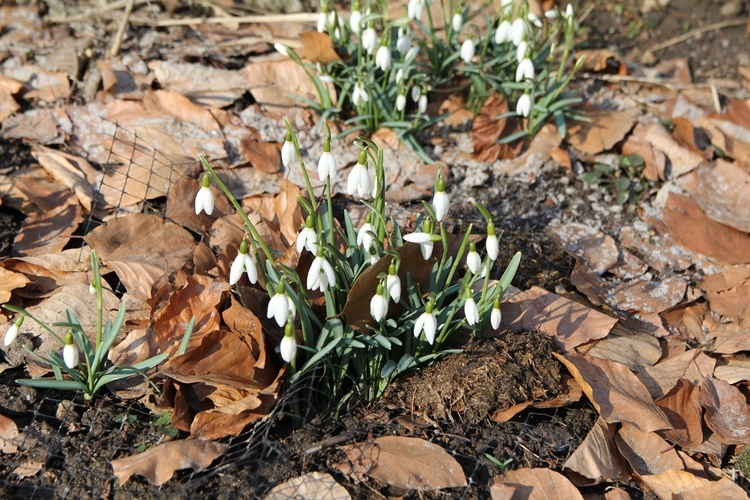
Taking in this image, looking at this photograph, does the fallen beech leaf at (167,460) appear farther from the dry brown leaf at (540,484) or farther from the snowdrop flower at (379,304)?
the dry brown leaf at (540,484)

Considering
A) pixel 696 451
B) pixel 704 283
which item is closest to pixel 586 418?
pixel 696 451

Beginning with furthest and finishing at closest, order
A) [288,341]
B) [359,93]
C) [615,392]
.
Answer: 1. [359,93]
2. [615,392]
3. [288,341]

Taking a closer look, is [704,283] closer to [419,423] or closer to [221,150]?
[419,423]

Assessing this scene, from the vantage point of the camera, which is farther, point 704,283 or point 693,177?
point 693,177

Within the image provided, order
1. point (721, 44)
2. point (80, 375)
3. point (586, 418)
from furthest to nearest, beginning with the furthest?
point (721, 44)
point (586, 418)
point (80, 375)

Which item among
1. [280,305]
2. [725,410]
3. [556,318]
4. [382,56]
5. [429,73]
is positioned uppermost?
[382,56]

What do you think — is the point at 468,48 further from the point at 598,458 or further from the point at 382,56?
the point at 598,458

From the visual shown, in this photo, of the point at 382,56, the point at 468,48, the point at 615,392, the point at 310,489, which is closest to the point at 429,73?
the point at 468,48

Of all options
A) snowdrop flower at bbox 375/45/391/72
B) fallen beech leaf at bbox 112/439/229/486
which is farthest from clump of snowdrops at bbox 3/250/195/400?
snowdrop flower at bbox 375/45/391/72
